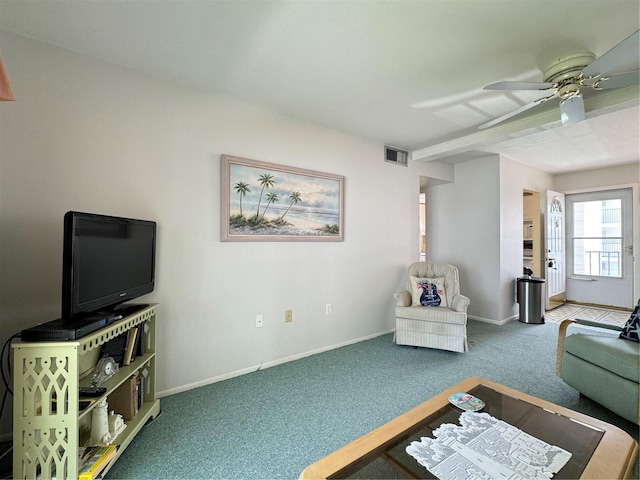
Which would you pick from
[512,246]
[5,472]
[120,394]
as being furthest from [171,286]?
[512,246]

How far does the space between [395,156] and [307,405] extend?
3.15 meters

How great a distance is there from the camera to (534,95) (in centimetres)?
244

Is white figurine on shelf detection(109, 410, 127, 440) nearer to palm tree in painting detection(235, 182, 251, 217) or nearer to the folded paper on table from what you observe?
the folded paper on table

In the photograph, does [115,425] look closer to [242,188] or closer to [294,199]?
[242,188]

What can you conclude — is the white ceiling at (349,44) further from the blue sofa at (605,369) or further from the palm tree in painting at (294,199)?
the blue sofa at (605,369)

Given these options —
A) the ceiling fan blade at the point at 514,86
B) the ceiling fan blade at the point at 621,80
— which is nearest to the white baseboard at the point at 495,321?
the ceiling fan blade at the point at 621,80

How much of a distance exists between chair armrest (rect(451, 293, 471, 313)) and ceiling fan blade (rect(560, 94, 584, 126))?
1799mm

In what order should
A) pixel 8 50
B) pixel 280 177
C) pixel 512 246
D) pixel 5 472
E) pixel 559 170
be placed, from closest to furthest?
pixel 5 472 → pixel 8 50 → pixel 280 177 → pixel 512 246 → pixel 559 170

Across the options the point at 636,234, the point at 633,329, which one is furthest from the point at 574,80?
the point at 636,234

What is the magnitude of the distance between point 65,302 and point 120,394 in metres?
0.79

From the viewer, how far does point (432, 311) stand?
10.1 feet

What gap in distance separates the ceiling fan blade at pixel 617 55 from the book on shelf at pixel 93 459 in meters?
3.07

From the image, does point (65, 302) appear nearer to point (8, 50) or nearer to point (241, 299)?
point (241, 299)

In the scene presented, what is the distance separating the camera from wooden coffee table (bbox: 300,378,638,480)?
39.7 inches
